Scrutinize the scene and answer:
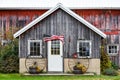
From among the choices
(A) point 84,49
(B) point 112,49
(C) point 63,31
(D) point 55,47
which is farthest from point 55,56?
(B) point 112,49

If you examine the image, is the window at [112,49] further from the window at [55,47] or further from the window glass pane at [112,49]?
the window at [55,47]

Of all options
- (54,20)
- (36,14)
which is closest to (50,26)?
(54,20)

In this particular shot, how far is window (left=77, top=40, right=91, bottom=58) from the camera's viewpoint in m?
32.9

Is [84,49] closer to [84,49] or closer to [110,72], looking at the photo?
[84,49]

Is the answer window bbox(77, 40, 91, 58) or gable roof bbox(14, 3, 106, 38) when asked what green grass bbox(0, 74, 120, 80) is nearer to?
window bbox(77, 40, 91, 58)

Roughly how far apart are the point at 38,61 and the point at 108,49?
6821 millimetres

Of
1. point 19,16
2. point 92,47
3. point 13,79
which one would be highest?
point 19,16

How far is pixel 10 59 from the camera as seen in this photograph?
1331 inches

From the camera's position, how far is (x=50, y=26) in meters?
33.2

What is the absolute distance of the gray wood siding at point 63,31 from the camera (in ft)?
108
